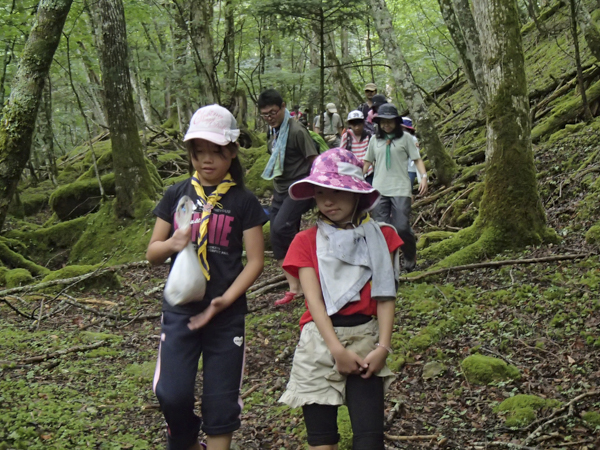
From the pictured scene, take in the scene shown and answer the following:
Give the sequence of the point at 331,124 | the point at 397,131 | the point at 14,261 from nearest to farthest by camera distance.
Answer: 1. the point at 397,131
2. the point at 14,261
3. the point at 331,124

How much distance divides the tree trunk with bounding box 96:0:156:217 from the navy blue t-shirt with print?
836cm

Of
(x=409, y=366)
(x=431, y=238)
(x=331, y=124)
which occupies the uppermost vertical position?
(x=331, y=124)

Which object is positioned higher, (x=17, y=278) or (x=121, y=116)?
(x=121, y=116)

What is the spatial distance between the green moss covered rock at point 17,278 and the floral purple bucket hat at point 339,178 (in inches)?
303

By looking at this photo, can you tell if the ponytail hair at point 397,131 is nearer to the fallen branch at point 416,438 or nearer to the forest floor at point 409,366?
the forest floor at point 409,366

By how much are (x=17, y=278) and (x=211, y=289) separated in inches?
291

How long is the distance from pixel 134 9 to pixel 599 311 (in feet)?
47.9

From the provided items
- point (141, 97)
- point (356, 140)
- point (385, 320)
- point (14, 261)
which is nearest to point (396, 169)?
point (356, 140)

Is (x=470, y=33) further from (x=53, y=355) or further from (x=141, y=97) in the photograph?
(x=141, y=97)

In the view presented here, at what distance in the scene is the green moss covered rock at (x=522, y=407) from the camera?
13.1 feet

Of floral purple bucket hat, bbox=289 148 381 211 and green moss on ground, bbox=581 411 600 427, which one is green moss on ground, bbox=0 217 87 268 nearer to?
floral purple bucket hat, bbox=289 148 381 211

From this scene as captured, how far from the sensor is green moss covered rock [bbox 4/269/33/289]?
9.23 meters

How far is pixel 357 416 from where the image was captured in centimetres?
273

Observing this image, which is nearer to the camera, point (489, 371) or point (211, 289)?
point (211, 289)
